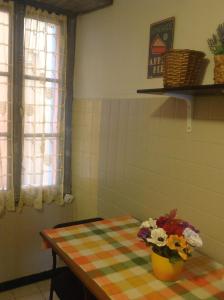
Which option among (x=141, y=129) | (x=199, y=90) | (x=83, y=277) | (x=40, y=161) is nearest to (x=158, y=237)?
(x=83, y=277)

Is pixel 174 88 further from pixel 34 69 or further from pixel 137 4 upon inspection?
pixel 34 69

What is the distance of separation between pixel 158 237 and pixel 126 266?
0.82ft

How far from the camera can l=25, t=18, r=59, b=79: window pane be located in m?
2.44

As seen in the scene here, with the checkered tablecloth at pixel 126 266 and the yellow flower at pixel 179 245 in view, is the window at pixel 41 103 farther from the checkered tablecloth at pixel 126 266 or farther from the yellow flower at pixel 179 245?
the yellow flower at pixel 179 245

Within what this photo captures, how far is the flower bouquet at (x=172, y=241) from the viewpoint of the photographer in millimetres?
1211

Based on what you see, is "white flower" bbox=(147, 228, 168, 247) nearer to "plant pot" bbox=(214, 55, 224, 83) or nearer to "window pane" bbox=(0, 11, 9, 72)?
"plant pot" bbox=(214, 55, 224, 83)

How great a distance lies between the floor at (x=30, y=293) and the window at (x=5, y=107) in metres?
0.90

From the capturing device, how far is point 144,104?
1.98 metres

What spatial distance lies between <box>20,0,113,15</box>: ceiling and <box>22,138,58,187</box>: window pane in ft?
3.66

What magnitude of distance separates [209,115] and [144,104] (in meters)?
0.54

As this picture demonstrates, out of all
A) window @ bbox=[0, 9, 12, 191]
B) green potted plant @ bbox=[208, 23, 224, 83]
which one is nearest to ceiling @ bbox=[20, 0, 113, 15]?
window @ bbox=[0, 9, 12, 191]

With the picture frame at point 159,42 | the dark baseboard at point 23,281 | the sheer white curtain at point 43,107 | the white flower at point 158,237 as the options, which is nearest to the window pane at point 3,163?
the sheer white curtain at point 43,107

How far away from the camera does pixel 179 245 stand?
1.22 m

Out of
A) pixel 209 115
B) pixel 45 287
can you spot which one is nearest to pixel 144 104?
pixel 209 115
